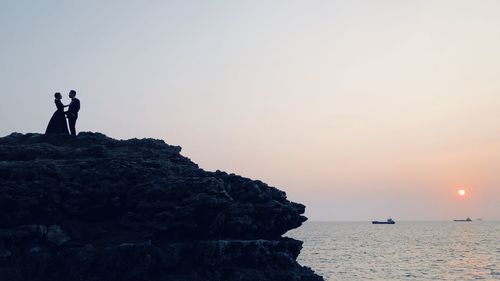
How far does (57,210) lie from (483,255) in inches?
4174

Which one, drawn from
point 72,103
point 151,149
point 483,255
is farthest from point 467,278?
point 72,103

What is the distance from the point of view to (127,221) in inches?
995

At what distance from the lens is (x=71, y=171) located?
1011 inches

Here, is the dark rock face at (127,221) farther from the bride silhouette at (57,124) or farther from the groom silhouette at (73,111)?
the groom silhouette at (73,111)

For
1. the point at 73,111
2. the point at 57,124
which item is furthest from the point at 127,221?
the point at 57,124

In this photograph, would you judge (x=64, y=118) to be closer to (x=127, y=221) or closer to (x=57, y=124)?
(x=57, y=124)

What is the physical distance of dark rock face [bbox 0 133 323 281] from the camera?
22875 millimetres

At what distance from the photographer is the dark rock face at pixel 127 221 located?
22.9 metres

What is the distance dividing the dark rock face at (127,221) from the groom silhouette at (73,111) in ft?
9.47

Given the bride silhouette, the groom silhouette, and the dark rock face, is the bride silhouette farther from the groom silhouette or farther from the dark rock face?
the dark rock face

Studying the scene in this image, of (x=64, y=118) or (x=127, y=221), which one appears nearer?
(x=127, y=221)

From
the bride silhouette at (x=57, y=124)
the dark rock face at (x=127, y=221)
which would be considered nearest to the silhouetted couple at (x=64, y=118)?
the bride silhouette at (x=57, y=124)

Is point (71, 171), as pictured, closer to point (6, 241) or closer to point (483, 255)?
point (6, 241)

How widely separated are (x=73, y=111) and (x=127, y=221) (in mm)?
10405
